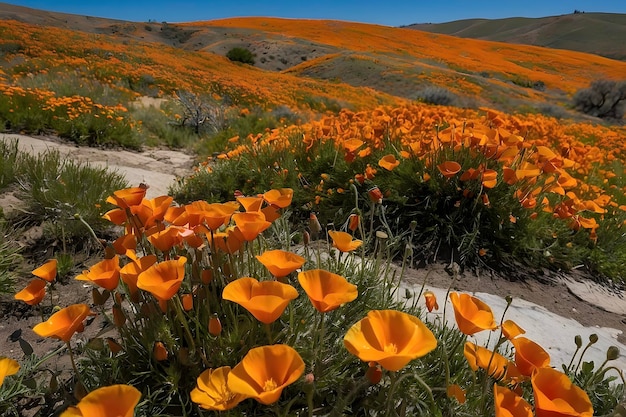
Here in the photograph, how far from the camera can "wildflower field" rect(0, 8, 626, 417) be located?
3.28 feet

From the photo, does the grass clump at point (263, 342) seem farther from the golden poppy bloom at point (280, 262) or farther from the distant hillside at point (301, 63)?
the distant hillside at point (301, 63)

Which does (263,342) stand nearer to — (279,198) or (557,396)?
(279,198)

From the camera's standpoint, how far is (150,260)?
4.02 ft

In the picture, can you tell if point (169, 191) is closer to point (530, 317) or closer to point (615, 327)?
point (530, 317)

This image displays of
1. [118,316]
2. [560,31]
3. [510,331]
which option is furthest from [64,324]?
[560,31]

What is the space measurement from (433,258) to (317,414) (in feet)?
6.18

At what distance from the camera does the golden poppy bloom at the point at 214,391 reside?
36.4 inches

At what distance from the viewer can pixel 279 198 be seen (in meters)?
1.55

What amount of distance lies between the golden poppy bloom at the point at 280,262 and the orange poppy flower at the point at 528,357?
0.58 m

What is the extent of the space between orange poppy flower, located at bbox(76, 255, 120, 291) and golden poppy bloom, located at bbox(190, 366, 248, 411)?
396 millimetres

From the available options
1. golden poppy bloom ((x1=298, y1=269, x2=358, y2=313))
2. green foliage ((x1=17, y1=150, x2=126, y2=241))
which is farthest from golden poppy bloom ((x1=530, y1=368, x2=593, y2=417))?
green foliage ((x1=17, y1=150, x2=126, y2=241))

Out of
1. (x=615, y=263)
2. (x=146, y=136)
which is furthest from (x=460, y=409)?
(x=146, y=136)

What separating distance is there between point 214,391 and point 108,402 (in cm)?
23

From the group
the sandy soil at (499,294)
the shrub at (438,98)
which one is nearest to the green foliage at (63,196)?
the sandy soil at (499,294)
